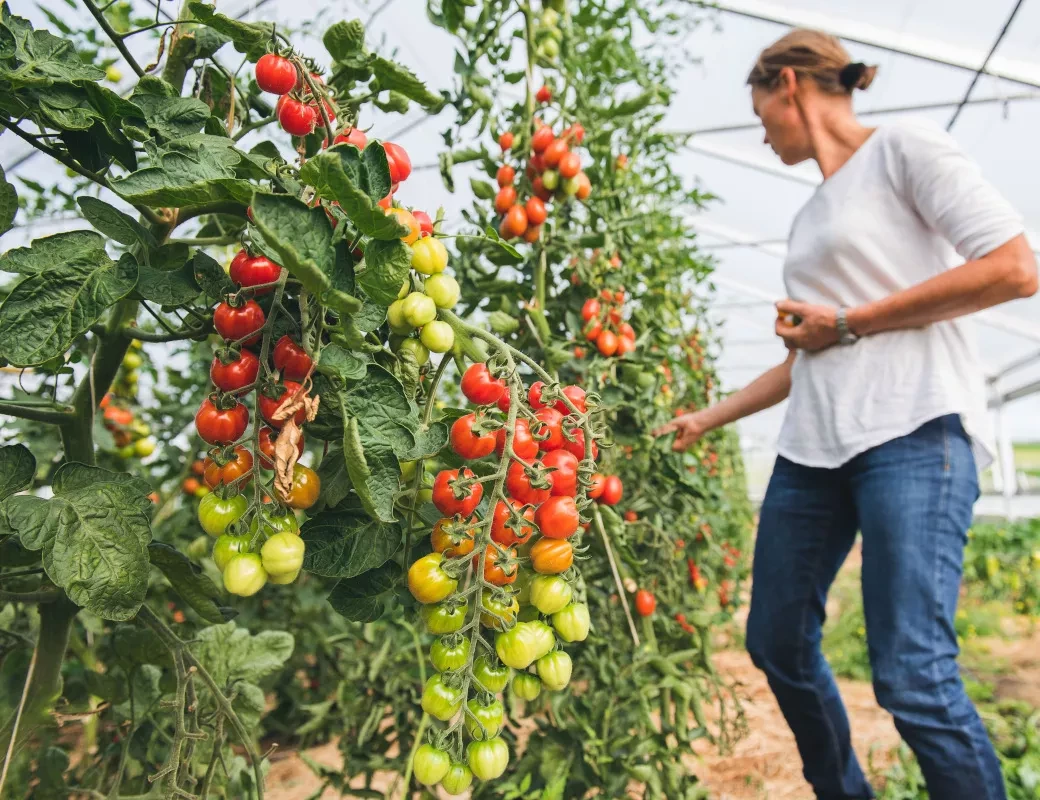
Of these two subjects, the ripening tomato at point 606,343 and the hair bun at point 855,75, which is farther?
the hair bun at point 855,75

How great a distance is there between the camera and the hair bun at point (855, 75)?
4.63 ft

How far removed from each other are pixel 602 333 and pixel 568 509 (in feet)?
2.52

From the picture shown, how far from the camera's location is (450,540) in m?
0.49

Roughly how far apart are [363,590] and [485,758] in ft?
0.48

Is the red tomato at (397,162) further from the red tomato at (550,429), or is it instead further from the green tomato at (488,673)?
the green tomato at (488,673)

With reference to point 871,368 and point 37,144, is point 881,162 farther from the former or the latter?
point 37,144

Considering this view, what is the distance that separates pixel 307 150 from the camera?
59 cm

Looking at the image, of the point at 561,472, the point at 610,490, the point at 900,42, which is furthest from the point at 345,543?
the point at 900,42

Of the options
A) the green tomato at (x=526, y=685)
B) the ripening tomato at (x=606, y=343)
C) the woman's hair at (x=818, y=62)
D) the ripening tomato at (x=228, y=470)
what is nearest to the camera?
the ripening tomato at (x=228, y=470)

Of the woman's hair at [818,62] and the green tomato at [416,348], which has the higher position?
the woman's hair at [818,62]

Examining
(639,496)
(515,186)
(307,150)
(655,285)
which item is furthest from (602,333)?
(307,150)

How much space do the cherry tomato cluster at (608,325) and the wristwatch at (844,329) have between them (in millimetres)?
364

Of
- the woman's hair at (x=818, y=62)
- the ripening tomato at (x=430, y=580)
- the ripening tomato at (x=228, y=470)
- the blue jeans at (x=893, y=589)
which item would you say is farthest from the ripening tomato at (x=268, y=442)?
the woman's hair at (x=818, y=62)

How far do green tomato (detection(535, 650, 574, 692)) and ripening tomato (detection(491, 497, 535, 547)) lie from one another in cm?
10
